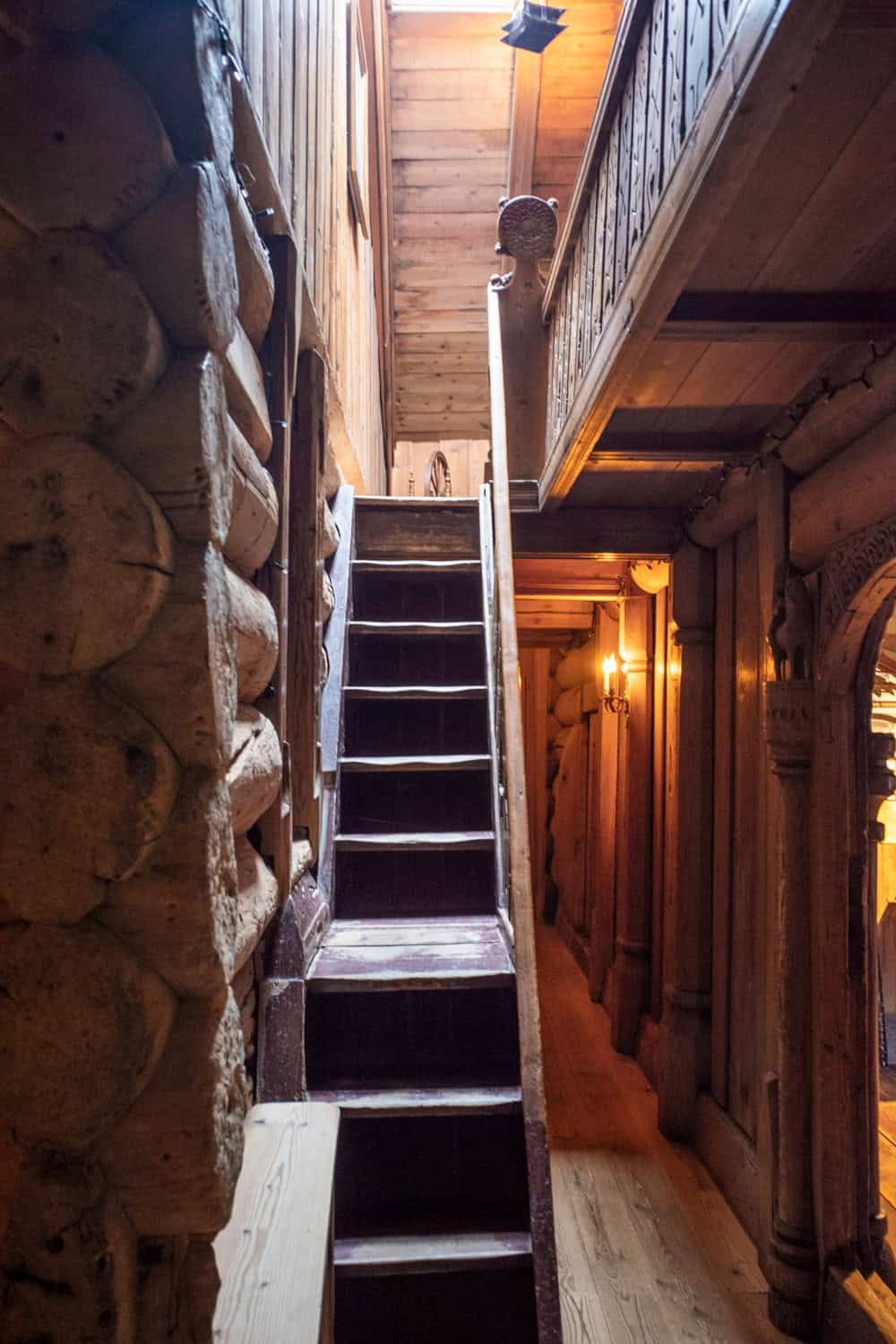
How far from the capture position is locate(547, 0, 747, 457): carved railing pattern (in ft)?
4.97

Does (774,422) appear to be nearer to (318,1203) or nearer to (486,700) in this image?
(486,700)

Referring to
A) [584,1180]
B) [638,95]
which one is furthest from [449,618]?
[584,1180]

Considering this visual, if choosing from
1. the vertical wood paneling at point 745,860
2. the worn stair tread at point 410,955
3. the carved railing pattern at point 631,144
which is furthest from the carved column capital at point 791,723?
the carved railing pattern at point 631,144

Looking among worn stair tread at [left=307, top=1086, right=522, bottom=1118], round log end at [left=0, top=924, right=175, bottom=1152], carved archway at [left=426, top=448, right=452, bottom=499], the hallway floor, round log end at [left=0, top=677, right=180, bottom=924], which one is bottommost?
the hallway floor

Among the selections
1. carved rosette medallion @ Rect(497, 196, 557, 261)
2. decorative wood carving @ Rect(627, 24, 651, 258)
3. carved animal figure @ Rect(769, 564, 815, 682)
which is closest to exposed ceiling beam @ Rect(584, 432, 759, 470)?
carved animal figure @ Rect(769, 564, 815, 682)

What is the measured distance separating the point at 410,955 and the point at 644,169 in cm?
215

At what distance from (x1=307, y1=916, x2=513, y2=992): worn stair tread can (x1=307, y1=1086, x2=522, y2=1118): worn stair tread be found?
10.3 inches

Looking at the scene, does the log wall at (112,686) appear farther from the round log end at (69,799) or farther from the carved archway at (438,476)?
the carved archway at (438,476)

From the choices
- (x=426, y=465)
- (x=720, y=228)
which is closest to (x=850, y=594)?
(x=720, y=228)

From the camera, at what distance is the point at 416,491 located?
26.5 ft

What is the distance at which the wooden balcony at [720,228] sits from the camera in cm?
131

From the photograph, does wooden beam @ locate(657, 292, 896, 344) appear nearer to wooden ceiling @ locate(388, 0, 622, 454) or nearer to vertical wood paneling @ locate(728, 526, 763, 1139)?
vertical wood paneling @ locate(728, 526, 763, 1139)

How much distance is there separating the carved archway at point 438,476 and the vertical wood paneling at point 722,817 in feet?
14.1

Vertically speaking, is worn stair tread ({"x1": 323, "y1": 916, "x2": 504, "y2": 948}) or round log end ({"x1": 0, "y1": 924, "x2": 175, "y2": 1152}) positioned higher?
round log end ({"x1": 0, "y1": 924, "x2": 175, "y2": 1152})
